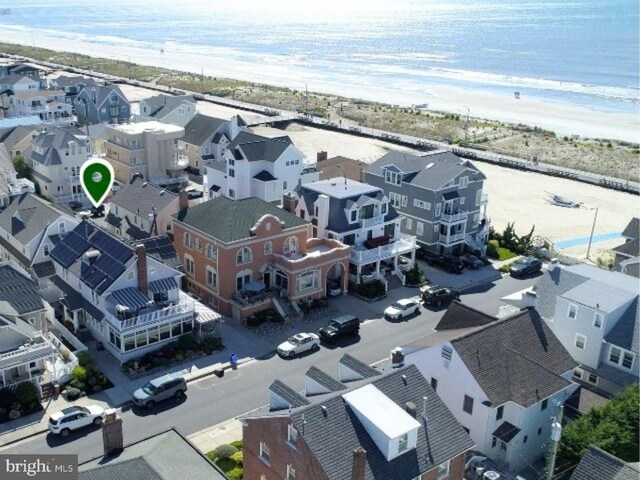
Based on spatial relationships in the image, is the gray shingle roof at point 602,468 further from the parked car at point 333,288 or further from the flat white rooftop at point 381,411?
the parked car at point 333,288

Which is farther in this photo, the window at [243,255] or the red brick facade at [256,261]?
Answer: the window at [243,255]

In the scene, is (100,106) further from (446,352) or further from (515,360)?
(515,360)

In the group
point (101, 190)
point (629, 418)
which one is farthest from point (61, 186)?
point (629, 418)

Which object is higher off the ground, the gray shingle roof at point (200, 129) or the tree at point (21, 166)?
the gray shingle roof at point (200, 129)

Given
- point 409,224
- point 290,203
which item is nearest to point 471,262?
point 409,224

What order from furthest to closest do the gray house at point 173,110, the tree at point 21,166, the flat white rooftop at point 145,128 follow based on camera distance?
the gray house at point 173,110
the flat white rooftop at point 145,128
the tree at point 21,166

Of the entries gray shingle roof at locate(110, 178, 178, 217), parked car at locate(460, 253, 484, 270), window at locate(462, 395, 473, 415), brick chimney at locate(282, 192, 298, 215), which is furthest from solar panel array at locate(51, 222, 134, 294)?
parked car at locate(460, 253, 484, 270)

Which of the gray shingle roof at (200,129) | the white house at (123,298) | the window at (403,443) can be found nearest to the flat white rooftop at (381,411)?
the window at (403,443)
